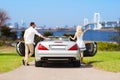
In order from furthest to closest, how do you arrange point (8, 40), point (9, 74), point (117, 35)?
point (8, 40)
point (117, 35)
point (9, 74)

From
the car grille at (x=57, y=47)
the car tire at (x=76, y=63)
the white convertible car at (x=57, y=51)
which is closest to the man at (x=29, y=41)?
the white convertible car at (x=57, y=51)

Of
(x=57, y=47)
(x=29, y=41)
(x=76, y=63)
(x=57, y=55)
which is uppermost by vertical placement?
(x=29, y=41)

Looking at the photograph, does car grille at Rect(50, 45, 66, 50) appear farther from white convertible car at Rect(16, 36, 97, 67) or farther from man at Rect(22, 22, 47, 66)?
man at Rect(22, 22, 47, 66)

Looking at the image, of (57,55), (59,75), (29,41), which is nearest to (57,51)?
(57,55)

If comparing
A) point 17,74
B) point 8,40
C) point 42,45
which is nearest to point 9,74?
point 17,74

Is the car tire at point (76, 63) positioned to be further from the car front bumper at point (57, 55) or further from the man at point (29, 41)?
the man at point (29, 41)

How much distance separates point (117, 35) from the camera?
154 feet

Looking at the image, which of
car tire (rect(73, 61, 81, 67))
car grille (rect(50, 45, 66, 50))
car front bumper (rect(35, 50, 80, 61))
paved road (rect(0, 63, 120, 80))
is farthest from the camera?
car tire (rect(73, 61, 81, 67))

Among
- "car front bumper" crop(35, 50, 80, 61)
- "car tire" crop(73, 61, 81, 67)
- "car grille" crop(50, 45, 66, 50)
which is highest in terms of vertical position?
"car grille" crop(50, 45, 66, 50)

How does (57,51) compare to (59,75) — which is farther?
(57,51)

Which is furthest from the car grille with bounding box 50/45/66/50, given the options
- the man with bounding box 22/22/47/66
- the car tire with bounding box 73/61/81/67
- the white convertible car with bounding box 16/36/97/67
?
the man with bounding box 22/22/47/66

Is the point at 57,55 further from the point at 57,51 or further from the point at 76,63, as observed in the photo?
the point at 76,63

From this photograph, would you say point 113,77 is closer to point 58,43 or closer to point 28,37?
point 58,43

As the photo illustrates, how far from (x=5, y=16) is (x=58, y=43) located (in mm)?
50416
